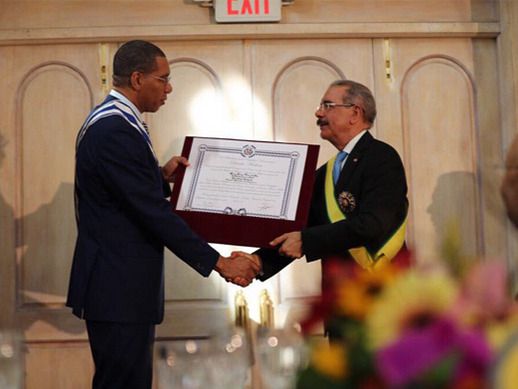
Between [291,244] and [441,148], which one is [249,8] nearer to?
[441,148]


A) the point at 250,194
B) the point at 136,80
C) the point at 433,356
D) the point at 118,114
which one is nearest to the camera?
the point at 433,356

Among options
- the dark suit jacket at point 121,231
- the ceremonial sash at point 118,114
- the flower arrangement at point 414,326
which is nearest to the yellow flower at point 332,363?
the flower arrangement at point 414,326

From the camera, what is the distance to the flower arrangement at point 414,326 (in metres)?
0.50

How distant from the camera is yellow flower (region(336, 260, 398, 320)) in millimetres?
559

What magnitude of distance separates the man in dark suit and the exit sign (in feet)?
3.43

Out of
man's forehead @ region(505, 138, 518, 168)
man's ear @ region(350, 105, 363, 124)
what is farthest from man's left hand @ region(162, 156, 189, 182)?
man's forehead @ region(505, 138, 518, 168)

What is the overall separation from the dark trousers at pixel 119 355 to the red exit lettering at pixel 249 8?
5.05 ft

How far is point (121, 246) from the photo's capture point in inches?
99.7

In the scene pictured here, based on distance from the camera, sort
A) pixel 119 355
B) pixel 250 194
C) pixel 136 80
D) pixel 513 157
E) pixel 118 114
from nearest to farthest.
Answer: pixel 513 157 < pixel 119 355 < pixel 118 114 < pixel 136 80 < pixel 250 194

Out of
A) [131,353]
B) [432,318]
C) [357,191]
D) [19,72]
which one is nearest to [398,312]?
[432,318]

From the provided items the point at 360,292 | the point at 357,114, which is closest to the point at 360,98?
the point at 357,114

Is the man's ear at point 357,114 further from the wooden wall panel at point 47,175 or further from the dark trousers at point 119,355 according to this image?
the wooden wall panel at point 47,175

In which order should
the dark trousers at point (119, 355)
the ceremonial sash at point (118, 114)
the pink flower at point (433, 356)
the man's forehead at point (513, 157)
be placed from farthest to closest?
the ceremonial sash at point (118, 114)
the dark trousers at point (119, 355)
the man's forehead at point (513, 157)
the pink flower at point (433, 356)

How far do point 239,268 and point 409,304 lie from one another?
2.24 m
